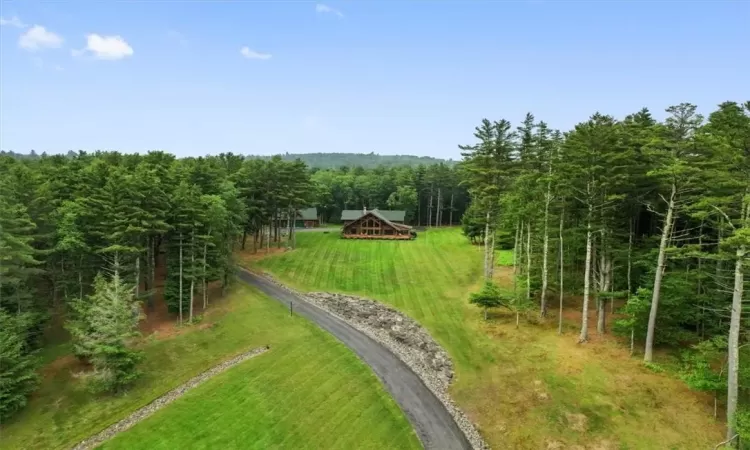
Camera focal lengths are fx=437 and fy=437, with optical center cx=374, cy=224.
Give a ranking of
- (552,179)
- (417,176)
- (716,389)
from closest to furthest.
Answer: (716,389), (552,179), (417,176)

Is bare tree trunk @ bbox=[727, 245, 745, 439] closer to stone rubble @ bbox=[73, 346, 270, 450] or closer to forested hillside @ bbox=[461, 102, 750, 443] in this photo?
forested hillside @ bbox=[461, 102, 750, 443]

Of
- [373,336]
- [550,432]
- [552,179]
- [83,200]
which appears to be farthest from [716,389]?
[83,200]

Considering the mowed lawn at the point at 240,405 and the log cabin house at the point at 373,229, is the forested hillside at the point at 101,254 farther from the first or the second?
the log cabin house at the point at 373,229

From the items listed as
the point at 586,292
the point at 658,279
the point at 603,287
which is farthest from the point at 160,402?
the point at 603,287

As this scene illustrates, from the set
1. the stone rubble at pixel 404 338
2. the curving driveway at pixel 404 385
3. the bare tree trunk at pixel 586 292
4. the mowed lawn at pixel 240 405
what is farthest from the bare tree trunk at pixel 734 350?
the mowed lawn at pixel 240 405

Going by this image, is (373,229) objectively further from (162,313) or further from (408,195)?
(162,313)

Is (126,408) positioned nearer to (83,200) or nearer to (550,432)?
(83,200)
